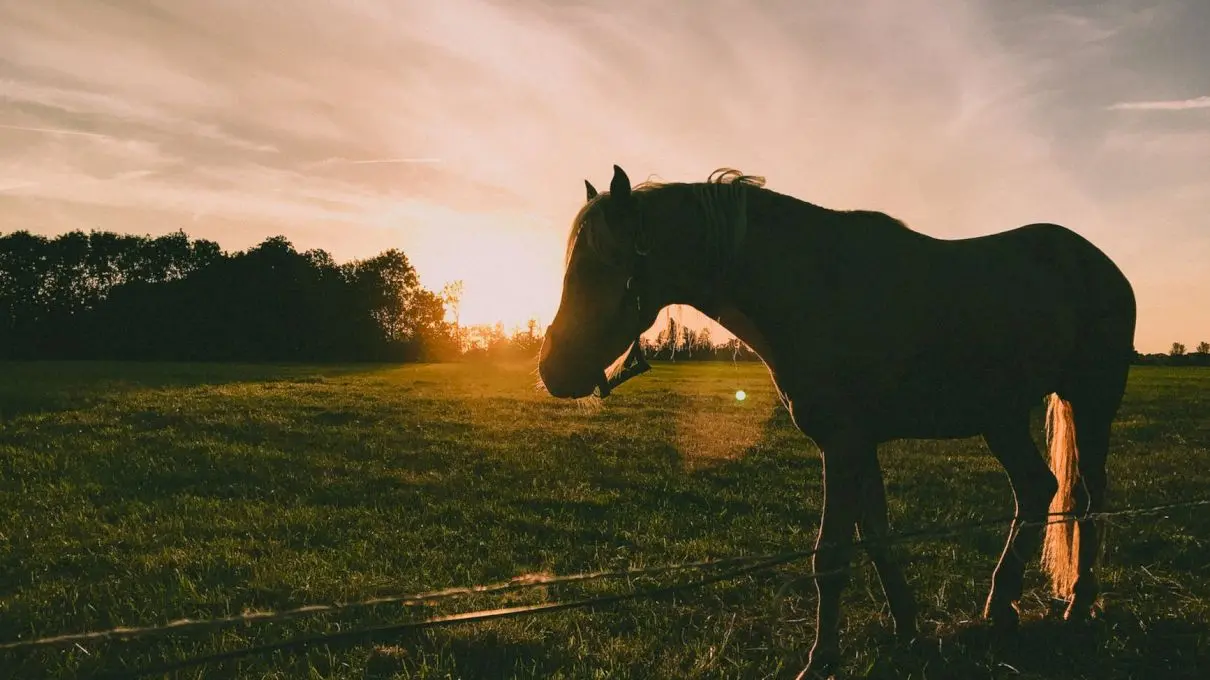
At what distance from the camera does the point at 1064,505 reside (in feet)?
13.7

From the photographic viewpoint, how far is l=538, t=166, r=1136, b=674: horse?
9.41 feet

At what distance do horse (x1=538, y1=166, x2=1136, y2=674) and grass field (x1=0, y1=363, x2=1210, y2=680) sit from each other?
1.84 ft

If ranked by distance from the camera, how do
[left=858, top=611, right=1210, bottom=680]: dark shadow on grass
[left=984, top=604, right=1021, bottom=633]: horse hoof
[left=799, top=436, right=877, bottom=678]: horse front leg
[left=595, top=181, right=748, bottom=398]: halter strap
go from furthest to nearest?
[left=984, top=604, right=1021, bottom=633]: horse hoof → [left=858, top=611, right=1210, bottom=680]: dark shadow on grass → [left=799, top=436, right=877, bottom=678]: horse front leg → [left=595, top=181, right=748, bottom=398]: halter strap

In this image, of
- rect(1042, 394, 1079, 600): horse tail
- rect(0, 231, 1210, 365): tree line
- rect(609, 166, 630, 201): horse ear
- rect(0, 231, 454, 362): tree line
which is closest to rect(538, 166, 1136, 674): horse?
rect(609, 166, 630, 201): horse ear

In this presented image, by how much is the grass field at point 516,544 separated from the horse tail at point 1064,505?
24 cm

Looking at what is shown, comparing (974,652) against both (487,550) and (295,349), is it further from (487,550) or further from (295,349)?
(295,349)

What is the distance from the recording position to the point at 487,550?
565 centimetres

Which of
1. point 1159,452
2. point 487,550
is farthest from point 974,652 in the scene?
point 1159,452

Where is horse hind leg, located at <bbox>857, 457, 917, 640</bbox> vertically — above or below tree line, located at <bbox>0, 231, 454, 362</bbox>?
below

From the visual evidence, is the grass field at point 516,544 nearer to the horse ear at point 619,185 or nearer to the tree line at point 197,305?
the horse ear at point 619,185

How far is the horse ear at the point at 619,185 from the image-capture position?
2650 mm

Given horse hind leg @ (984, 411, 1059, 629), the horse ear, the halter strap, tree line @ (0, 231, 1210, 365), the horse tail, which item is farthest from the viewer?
tree line @ (0, 231, 1210, 365)

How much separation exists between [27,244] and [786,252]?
73.4 metres

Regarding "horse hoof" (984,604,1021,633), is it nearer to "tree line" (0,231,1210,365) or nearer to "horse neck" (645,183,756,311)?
"horse neck" (645,183,756,311)
